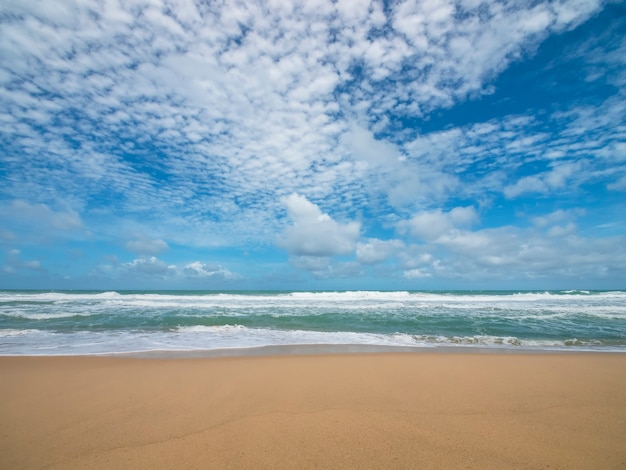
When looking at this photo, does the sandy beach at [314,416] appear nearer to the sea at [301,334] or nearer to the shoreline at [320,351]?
the shoreline at [320,351]

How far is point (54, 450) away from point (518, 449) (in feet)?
15.8

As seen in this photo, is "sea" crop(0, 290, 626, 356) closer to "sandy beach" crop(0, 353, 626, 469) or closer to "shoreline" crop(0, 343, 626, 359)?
"shoreline" crop(0, 343, 626, 359)

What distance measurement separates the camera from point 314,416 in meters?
3.88

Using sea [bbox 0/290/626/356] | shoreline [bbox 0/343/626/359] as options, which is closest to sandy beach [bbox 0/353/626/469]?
shoreline [bbox 0/343/626/359]

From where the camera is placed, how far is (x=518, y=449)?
3.10 m

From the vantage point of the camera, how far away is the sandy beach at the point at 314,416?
9.81ft

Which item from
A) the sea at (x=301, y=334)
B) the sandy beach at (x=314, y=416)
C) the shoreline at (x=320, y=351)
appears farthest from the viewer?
the sea at (x=301, y=334)

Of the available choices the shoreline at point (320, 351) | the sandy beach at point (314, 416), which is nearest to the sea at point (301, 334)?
the shoreline at point (320, 351)

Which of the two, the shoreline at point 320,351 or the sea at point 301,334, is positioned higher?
the sea at point 301,334

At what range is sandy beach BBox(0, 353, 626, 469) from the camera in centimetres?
299

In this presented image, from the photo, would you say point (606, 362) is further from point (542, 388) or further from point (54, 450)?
point (54, 450)

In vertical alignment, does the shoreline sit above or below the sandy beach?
above

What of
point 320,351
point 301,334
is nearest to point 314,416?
point 320,351

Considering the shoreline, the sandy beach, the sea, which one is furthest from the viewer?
the sea
